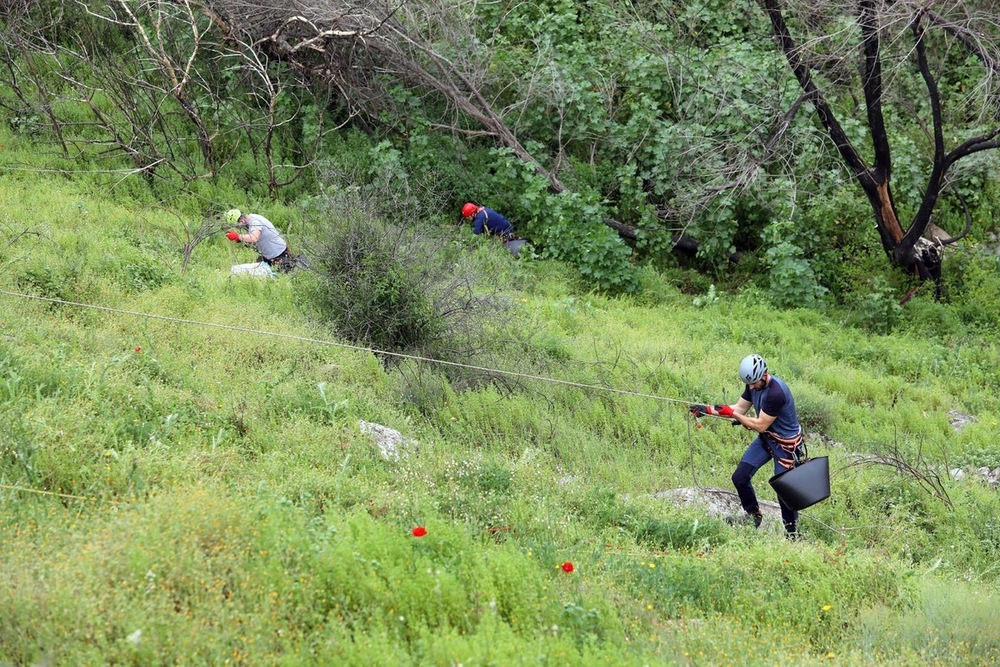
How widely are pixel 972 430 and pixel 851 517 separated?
102 inches

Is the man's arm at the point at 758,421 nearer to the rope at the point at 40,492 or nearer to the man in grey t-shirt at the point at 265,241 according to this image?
the rope at the point at 40,492

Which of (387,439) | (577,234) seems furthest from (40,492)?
(577,234)

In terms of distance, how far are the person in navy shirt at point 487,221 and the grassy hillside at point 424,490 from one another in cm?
238

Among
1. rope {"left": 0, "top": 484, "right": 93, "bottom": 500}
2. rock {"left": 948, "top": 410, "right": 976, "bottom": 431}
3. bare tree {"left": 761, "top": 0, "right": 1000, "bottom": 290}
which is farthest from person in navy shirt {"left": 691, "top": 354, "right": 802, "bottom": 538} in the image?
bare tree {"left": 761, "top": 0, "right": 1000, "bottom": 290}

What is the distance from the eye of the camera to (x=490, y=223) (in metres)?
14.1

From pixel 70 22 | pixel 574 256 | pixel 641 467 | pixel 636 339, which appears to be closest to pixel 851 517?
pixel 641 467

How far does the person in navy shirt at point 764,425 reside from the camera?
7281 millimetres

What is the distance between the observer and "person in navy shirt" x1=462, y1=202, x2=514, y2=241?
45.8 feet

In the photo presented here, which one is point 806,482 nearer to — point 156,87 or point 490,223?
point 490,223

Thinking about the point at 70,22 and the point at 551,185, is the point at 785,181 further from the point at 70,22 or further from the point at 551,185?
the point at 70,22

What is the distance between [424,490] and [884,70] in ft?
32.1

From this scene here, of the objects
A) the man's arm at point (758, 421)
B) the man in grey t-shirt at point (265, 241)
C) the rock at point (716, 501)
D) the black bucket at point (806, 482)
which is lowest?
the man in grey t-shirt at point (265, 241)

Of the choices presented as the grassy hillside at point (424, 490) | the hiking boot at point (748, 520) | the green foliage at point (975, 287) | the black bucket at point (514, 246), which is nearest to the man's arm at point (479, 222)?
the black bucket at point (514, 246)

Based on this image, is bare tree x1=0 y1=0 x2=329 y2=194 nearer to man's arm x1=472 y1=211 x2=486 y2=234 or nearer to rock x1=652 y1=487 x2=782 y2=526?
man's arm x1=472 y1=211 x2=486 y2=234
